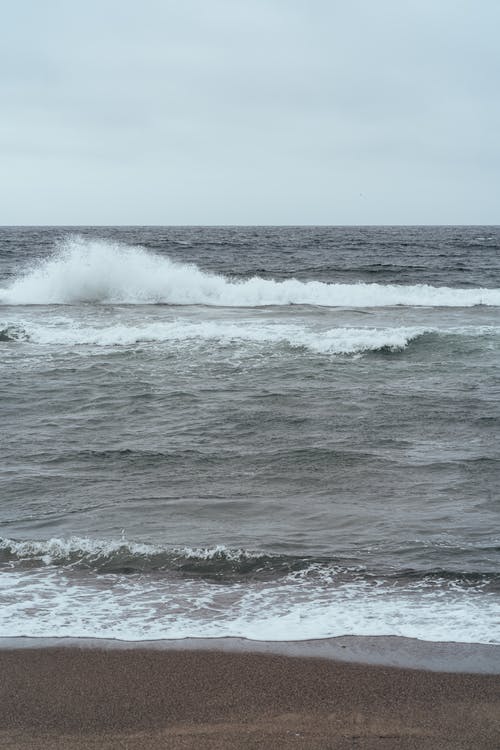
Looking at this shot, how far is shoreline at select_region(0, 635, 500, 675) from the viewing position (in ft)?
13.0

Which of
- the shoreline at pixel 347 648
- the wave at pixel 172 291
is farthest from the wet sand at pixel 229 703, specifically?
the wave at pixel 172 291

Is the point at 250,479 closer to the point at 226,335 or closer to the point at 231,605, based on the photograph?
the point at 231,605

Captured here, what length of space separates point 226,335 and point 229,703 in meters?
12.9

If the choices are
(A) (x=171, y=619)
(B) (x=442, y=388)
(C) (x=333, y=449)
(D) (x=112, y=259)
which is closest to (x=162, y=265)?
(D) (x=112, y=259)

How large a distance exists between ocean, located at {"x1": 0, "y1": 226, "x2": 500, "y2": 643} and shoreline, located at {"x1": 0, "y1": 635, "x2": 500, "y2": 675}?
0.09 m

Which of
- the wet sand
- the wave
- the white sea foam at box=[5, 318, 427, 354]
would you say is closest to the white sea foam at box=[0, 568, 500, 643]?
the wet sand

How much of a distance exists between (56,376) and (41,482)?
546 cm

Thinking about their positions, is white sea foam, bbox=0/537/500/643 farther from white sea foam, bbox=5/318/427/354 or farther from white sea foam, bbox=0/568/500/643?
white sea foam, bbox=5/318/427/354

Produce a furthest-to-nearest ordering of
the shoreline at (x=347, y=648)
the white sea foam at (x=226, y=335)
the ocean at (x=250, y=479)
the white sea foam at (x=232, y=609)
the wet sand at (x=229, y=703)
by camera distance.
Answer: the white sea foam at (x=226, y=335) < the ocean at (x=250, y=479) < the white sea foam at (x=232, y=609) < the shoreline at (x=347, y=648) < the wet sand at (x=229, y=703)

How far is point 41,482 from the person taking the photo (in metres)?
7.27

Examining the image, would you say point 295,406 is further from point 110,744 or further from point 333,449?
point 110,744

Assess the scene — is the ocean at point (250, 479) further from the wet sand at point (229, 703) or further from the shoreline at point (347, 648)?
the wet sand at point (229, 703)

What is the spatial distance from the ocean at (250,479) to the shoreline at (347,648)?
9cm

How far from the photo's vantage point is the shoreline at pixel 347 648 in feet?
13.0
